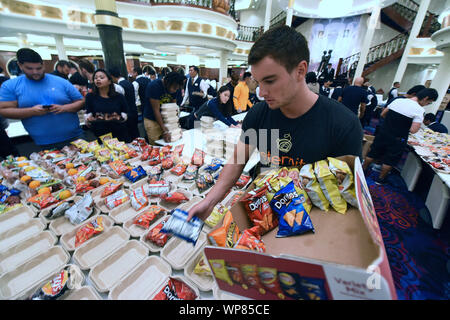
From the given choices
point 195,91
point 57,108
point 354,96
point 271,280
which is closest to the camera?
point 271,280

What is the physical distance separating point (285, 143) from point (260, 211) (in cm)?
44

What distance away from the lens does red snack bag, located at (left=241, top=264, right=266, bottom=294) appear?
56cm

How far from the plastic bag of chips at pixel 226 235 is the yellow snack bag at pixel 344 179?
17.4 inches

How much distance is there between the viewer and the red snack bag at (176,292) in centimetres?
84

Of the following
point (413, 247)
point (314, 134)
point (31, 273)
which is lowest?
point (413, 247)

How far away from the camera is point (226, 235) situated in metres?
0.69

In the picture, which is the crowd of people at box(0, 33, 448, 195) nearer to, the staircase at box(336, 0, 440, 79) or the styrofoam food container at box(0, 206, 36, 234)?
the styrofoam food container at box(0, 206, 36, 234)

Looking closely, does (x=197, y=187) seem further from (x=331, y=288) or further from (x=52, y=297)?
(x=331, y=288)

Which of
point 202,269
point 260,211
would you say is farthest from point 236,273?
point 202,269

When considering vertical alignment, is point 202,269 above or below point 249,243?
below

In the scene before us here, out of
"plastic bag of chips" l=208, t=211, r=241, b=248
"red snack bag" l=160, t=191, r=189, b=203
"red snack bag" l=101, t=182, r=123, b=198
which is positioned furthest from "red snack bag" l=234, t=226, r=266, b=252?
"red snack bag" l=101, t=182, r=123, b=198

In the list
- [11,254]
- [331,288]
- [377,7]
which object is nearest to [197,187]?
[11,254]

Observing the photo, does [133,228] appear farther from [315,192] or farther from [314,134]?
[314,134]

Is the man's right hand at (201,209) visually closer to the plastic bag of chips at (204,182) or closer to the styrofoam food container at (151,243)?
the styrofoam food container at (151,243)
